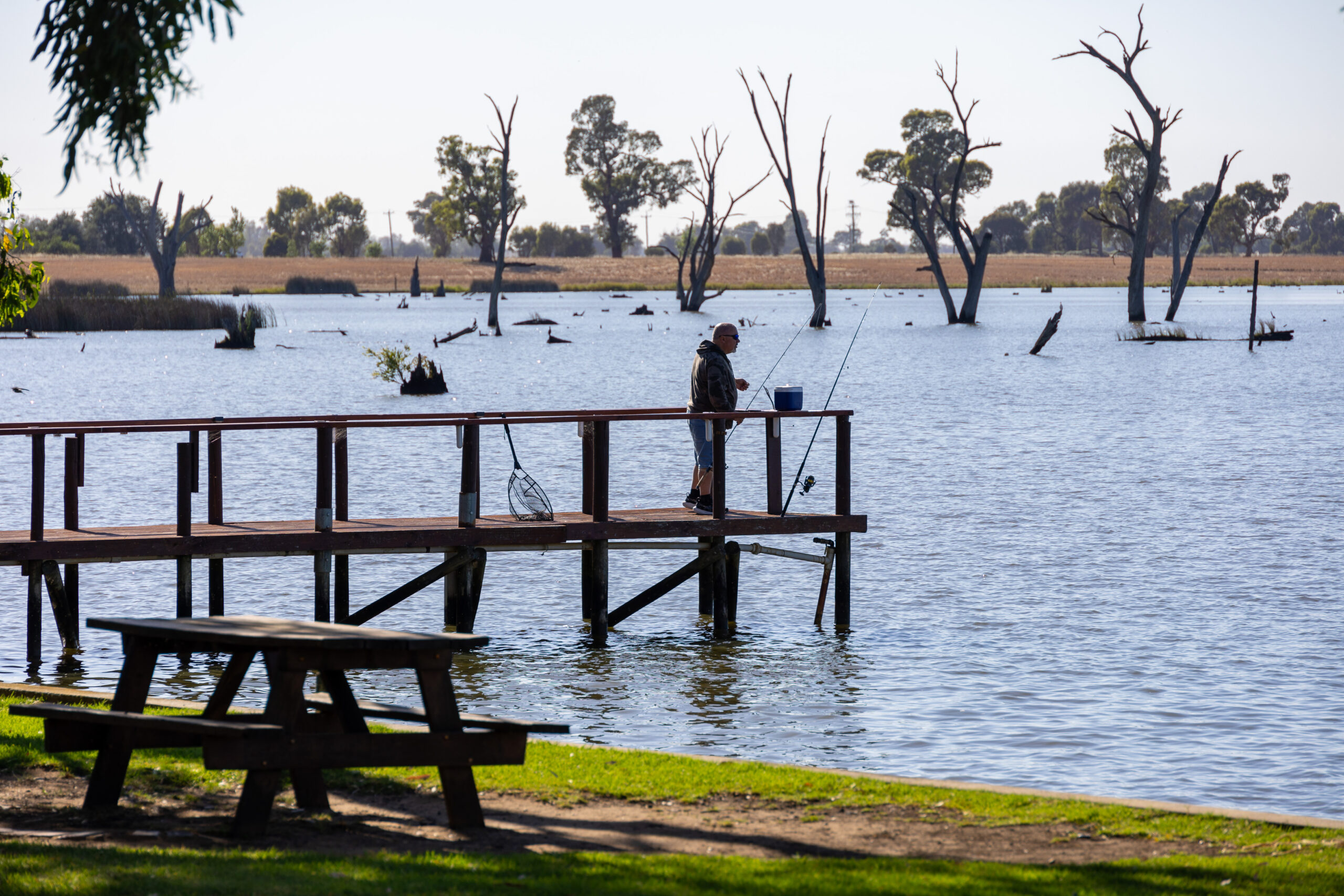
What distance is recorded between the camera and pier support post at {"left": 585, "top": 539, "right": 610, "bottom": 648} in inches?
575

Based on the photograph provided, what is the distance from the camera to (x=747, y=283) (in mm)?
154000

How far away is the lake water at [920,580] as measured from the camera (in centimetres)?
1137

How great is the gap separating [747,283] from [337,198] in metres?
64.8

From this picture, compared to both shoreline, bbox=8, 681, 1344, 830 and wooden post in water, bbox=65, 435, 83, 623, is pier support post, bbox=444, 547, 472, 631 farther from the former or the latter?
shoreline, bbox=8, 681, 1344, 830

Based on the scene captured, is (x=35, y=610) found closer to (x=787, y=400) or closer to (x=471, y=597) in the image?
(x=471, y=597)

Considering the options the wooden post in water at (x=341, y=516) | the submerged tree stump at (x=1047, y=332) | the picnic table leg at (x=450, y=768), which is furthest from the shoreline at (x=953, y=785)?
the submerged tree stump at (x=1047, y=332)

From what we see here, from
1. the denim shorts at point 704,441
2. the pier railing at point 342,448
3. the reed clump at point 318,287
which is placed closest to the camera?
the pier railing at point 342,448

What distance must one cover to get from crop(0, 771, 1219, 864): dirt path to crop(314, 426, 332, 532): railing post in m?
5.66

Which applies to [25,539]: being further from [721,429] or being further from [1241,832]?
[1241,832]

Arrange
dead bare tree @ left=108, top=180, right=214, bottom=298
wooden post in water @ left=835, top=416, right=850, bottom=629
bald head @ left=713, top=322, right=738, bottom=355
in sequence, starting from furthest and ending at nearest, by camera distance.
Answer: dead bare tree @ left=108, top=180, right=214, bottom=298
wooden post in water @ left=835, top=416, right=850, bottom=629
bald head @ left=713, top=322, right=738, bottom=355

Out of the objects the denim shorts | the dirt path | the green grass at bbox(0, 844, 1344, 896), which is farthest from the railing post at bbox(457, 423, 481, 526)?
the green grass at bbox(0, 844, 1344, 896)

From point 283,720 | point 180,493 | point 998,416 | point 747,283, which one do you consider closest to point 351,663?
point 283,720

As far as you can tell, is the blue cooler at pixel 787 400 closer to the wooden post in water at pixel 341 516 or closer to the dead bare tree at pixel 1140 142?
the wooden post in water at pixel 341 516

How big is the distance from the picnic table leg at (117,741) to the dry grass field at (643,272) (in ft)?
431
